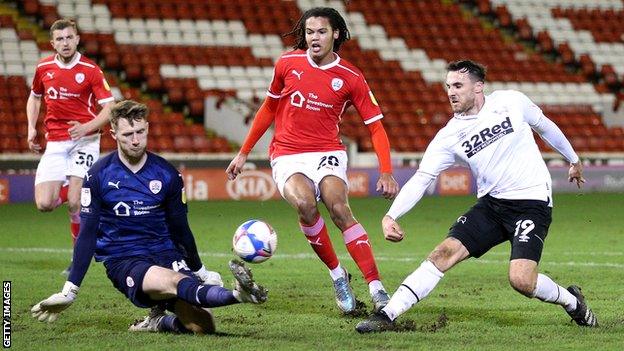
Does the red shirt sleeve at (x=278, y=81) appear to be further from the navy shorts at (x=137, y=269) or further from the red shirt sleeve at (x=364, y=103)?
the navy shorts at (x=137, y=269)

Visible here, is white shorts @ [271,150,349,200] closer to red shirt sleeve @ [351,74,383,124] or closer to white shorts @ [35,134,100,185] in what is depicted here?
red shirt sleeve @ [351,74,383,124]

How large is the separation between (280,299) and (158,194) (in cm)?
212

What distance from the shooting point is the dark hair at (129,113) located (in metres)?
6.79

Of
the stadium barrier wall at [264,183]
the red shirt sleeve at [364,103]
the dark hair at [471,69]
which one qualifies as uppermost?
the dark hair at [471,69]

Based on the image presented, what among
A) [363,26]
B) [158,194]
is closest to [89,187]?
[158,194]

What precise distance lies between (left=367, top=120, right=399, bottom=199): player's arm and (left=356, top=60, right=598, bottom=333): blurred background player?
1.86 ft

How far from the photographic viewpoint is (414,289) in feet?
22.9

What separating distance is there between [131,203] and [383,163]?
1987 millimetres

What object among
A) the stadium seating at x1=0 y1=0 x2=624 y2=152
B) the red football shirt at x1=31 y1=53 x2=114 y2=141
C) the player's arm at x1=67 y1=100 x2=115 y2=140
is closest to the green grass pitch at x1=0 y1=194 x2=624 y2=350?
the player's arm at x1=67 y1=100 x2=115 y2=140

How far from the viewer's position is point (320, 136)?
27.1ft

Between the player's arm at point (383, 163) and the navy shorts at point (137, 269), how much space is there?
Answer: 154cm

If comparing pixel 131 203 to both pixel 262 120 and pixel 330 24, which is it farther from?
pixel 330 24

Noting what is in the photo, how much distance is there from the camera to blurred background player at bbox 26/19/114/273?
35.1 feet

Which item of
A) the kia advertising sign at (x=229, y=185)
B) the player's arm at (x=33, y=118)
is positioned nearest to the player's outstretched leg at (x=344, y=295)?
the player's arm at (x=33, y=118)
